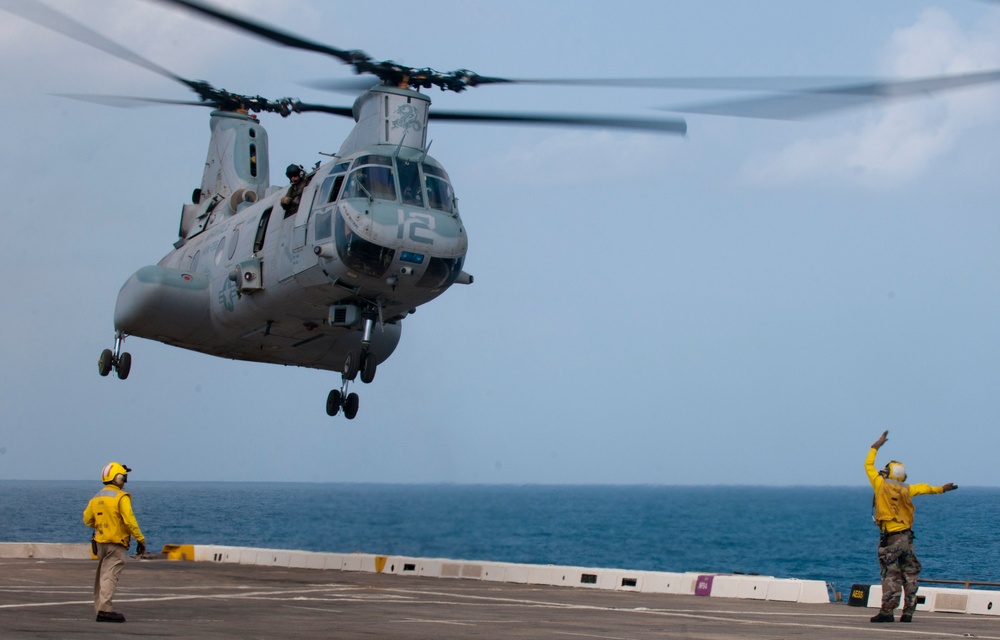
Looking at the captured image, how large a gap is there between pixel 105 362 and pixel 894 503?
628 inches

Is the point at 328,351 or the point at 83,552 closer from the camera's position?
the point at 328,351

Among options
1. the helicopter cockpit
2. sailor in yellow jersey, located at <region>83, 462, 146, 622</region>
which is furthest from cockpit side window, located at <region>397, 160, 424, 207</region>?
sailor in yellow jersey, located at <region>83, 462, 146, 622</region>

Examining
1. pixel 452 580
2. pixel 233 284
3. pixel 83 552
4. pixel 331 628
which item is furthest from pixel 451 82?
pixel 83 552

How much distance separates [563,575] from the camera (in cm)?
1914

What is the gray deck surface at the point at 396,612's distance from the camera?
10297 millimetres

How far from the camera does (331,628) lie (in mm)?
10609

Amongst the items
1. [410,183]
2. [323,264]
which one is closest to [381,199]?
[410,183]

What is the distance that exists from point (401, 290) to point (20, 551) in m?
11.7

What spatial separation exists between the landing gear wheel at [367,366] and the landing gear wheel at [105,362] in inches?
260

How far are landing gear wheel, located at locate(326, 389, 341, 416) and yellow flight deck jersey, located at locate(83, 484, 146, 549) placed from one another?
8984mm

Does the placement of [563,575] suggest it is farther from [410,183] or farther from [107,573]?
[107,573]

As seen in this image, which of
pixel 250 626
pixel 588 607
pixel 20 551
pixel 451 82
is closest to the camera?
pixel 250 626

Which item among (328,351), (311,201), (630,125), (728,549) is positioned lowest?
(728,549)

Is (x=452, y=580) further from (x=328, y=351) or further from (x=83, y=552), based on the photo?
(x=83, y=552)
